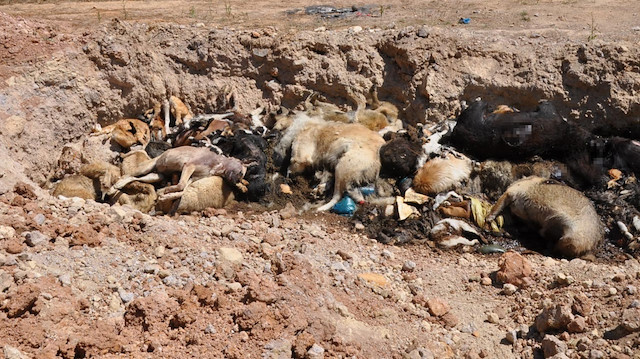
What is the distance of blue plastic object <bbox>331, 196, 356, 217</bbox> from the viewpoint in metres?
6.93

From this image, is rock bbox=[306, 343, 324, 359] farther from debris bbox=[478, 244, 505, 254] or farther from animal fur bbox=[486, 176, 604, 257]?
animal fur bbox=[486, 176, 604, 257]

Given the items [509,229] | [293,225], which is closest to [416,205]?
[509,229]

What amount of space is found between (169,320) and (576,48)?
268 inches

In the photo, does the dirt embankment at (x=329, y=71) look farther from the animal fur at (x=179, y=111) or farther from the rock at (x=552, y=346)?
the rock at (x=552, y=346)

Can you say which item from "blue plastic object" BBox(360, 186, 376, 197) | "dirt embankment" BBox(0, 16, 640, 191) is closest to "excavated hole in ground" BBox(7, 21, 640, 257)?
"dirt embankment" BBox(0, 16, 640, 191)

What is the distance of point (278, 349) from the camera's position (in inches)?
161

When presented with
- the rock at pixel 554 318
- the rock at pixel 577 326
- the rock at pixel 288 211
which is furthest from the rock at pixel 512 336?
the rock at pixel 288 211

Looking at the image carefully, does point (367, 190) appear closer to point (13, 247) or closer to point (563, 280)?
point (563, 280)

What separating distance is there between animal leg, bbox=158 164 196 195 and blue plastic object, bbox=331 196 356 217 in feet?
5.68

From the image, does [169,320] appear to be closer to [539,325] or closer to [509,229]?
[539,325]

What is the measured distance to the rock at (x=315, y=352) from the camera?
405 centimetres

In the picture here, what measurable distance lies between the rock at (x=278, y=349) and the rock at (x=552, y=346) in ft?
6.32

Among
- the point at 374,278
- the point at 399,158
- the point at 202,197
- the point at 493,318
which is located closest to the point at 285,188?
the point at 202,197

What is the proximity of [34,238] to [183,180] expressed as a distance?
220cm
